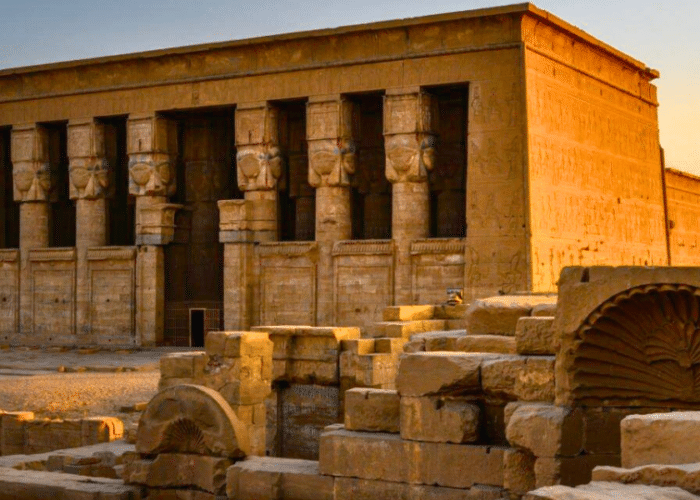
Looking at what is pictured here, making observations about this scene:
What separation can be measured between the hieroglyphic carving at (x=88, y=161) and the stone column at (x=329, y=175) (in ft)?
21.5

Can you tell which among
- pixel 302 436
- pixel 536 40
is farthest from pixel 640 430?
pixel 536 40

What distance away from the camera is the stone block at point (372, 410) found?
9.64 m

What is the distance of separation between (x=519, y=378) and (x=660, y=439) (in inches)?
108

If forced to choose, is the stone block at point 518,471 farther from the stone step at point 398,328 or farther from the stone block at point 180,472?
the stone step at point 398,328

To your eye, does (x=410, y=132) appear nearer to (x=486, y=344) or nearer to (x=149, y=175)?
(x=149, y=175)

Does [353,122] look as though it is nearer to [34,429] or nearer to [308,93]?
[308,93]

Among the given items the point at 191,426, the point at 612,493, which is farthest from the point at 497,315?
the point at 612,493

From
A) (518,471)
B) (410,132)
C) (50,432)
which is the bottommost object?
(50,432)

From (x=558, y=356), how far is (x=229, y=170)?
2478 cm

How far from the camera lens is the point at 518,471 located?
28.5 ft

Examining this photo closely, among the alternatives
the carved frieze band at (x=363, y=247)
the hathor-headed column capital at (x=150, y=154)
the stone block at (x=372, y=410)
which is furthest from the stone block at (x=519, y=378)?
the hathor-headed column capital at (x=150, y=154)

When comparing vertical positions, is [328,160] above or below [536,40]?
below

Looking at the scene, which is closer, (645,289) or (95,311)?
(645,289)

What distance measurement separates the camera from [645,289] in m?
8.25
